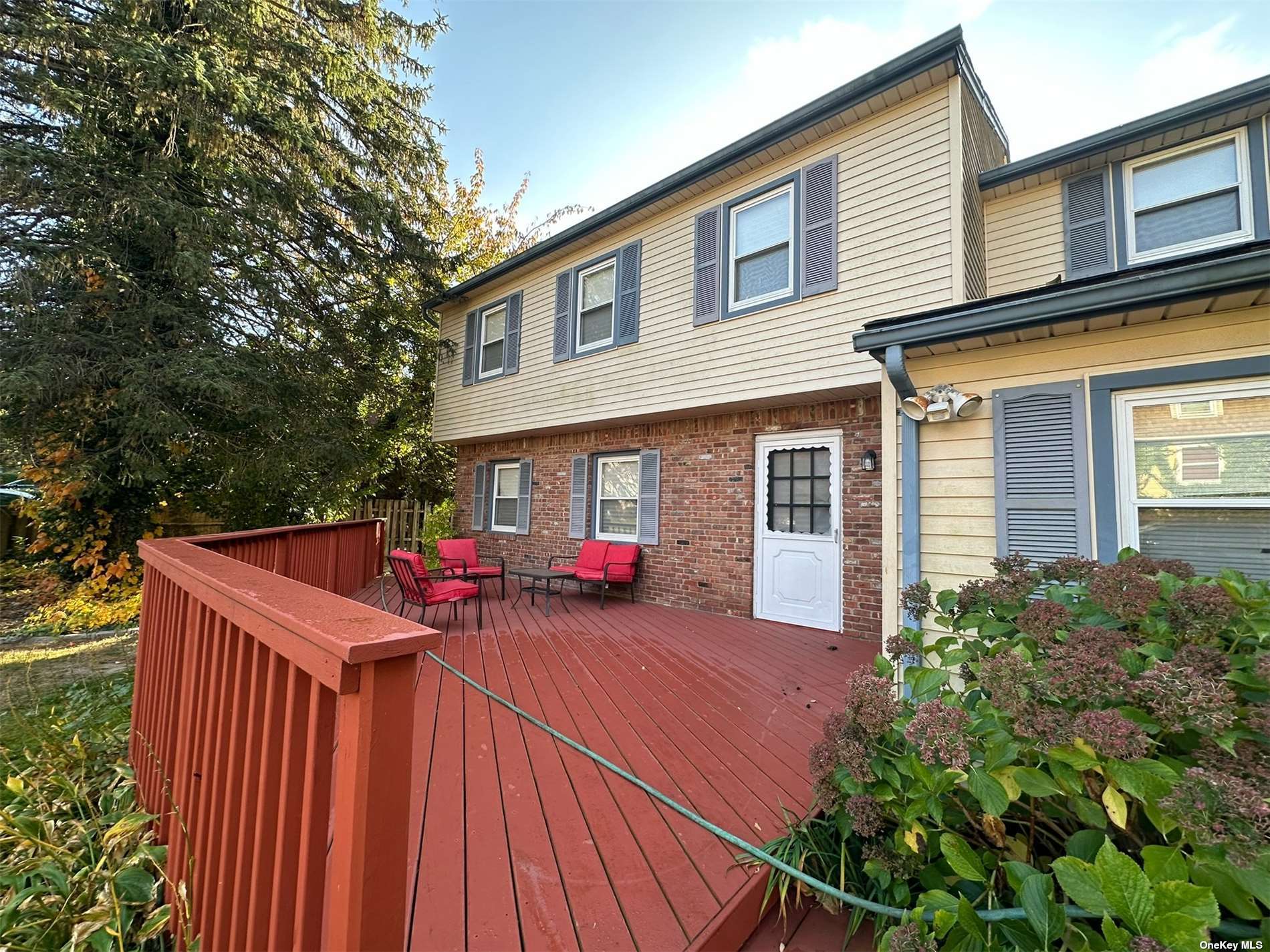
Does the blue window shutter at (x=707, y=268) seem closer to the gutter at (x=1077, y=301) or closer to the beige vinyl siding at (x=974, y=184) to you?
the beige vinyl siding at (x=974, y=184)

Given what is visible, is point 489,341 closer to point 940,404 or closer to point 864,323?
point 864,323

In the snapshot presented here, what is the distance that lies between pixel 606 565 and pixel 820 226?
182 inches

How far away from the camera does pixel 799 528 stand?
5.88 m

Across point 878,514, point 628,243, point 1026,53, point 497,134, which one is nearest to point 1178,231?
point 1026,53

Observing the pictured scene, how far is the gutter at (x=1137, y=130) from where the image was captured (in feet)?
13.3

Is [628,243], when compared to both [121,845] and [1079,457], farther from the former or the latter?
[121,845]

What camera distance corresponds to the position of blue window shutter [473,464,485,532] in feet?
32.8

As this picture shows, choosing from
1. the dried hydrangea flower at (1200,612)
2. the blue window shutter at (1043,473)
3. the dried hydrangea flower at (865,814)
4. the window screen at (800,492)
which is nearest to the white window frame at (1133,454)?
the blue window shutter at (1043,473)

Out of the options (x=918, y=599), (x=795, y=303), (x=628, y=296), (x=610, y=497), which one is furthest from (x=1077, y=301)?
(x=610, y=497)

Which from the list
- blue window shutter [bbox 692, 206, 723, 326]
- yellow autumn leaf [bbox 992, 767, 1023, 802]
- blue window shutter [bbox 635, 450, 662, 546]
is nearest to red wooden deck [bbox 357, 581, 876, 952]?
yellow autumn leaf [bbox 992, 767, 1023, 802]

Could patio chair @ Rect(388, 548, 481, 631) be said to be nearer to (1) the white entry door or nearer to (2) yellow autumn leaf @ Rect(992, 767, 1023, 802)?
(1) the white entry door

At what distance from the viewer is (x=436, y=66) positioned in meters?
9.15

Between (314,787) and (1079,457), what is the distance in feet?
13.5

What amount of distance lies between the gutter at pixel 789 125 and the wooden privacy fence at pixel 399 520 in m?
6.21
